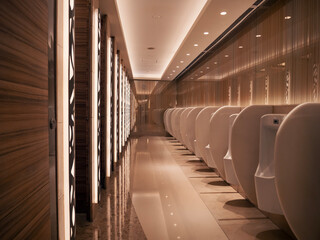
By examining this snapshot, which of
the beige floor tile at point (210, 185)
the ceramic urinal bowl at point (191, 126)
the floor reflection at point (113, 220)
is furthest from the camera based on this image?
the ceramic urinal bowl at point (191, 126)

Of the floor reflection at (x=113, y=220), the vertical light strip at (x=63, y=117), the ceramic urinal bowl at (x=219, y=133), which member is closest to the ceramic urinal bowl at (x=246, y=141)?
the ceramic urinal bowl at (x=219, y=133)

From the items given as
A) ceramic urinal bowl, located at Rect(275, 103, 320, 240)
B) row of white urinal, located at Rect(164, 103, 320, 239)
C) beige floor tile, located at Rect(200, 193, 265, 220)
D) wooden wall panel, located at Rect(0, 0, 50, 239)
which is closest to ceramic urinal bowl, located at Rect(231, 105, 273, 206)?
row of white urinal, located at Rect(164, 103, 320, 239)

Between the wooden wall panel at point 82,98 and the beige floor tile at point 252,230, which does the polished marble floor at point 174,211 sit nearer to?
the beige floor tile at point 252,230

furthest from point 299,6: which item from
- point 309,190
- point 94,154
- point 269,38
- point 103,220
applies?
point 103,220

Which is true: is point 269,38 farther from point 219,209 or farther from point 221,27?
point 219,209

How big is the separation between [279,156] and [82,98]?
1.69 metres

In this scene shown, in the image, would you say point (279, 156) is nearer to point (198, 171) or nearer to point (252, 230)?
point (252, 230)

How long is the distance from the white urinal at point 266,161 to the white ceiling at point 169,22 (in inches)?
56.9

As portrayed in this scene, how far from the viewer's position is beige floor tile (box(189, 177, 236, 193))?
3357 mm

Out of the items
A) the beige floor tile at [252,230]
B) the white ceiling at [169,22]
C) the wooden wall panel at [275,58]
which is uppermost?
the white ceiling at [169,22]

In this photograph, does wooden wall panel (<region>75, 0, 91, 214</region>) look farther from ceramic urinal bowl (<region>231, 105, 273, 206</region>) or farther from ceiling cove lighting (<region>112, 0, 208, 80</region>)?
ceramic urinal bowl (<region>231, 105, 273, 206</region>)

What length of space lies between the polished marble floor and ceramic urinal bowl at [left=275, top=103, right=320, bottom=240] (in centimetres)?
55

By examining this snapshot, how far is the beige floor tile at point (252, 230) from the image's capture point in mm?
2098

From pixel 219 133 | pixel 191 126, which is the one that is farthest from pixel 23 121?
pixel 191 126
